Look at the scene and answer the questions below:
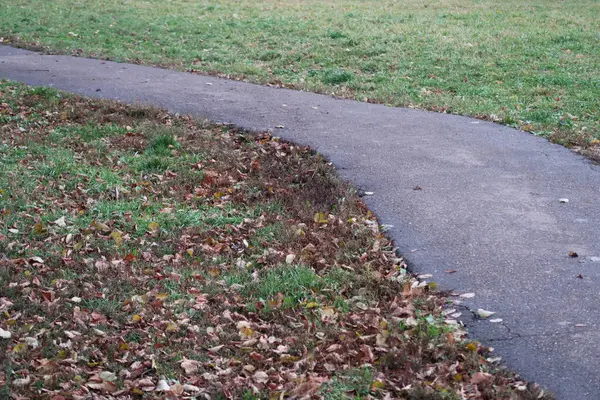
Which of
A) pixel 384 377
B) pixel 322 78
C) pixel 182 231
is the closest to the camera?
pixel 384 377

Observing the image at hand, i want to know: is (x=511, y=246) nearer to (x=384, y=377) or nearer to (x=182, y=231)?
(x=384, y=377)

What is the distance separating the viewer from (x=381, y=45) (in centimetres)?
1364

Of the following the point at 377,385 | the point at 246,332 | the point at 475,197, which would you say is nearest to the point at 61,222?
the point at 246,332

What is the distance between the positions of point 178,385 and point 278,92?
6922 millimetres

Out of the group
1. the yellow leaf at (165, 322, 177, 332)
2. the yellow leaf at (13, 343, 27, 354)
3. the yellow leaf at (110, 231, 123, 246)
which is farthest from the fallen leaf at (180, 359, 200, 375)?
the yellow leaf at (110, 231, 123, 246)

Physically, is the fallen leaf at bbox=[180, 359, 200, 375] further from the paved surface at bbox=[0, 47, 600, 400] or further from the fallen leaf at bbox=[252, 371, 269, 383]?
the paved surface at bbox=[0, 47, 600, 400]

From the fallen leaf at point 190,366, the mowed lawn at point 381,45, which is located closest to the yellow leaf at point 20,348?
the fallen leaf at point 190,366

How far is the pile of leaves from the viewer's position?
161 inches

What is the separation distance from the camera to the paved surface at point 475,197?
434cm

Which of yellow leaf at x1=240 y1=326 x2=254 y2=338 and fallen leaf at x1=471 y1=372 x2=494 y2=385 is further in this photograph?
yellow leaf at x1=240 y1=326 x2=254 y2=338

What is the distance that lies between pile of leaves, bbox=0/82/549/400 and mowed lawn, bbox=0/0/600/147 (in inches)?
142

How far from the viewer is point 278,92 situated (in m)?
10.5

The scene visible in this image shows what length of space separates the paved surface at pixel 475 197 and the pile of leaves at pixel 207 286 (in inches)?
10.7

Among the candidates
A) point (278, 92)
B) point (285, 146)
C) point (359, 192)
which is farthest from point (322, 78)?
point (359, 192)
